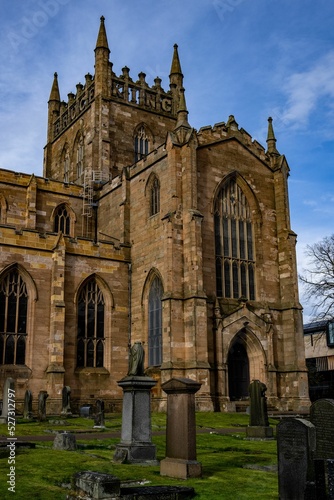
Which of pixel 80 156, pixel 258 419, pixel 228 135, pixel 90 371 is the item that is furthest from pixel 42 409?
pixel 80 156

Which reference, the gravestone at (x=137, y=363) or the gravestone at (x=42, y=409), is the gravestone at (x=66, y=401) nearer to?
the gravestone at (x=42, y=409)

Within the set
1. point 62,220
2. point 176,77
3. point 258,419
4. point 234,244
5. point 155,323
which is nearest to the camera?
point 258,419

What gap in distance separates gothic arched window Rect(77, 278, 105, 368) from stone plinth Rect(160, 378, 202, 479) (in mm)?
19516

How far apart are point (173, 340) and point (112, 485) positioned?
19.9 m

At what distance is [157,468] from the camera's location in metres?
12.4

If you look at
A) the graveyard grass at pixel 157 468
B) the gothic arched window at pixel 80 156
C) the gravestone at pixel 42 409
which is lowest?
the graveyard grass at pixel 157 468

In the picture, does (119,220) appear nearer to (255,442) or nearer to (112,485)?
(255,442)

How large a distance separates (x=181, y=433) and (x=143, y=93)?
38.1m

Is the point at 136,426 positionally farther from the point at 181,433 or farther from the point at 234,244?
the point at 234,244

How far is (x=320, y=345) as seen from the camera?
54.7m

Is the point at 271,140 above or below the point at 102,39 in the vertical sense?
below

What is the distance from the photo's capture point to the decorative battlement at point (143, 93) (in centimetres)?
4457

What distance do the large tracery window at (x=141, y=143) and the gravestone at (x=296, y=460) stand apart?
120ft

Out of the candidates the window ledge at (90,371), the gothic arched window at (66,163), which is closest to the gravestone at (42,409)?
the window ledge at (90,371)
